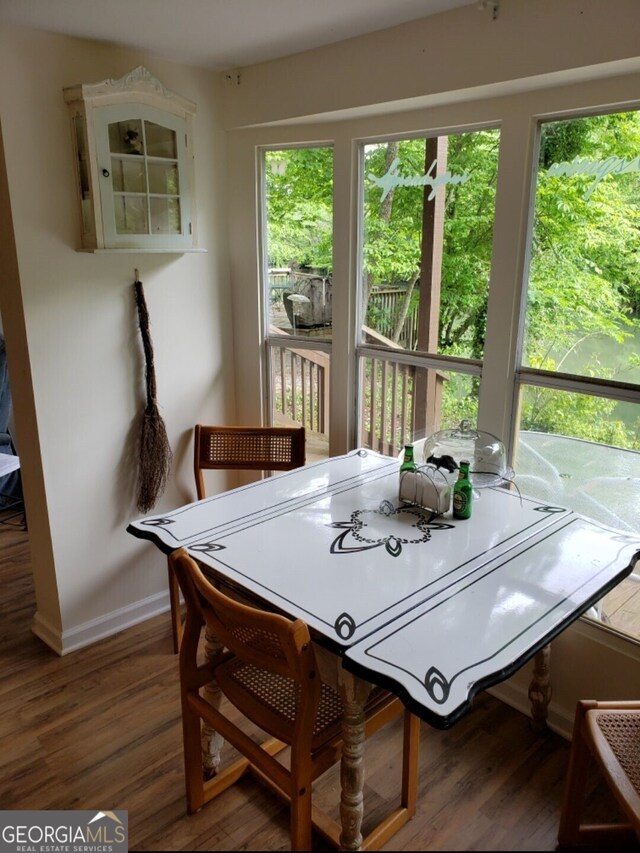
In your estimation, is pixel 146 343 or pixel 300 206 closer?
pixel 146 343

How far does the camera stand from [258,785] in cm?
203

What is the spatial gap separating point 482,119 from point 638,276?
0.77 metres

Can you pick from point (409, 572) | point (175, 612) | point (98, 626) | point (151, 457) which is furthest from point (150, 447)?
point (409, 572)

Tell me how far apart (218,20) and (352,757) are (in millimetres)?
2253

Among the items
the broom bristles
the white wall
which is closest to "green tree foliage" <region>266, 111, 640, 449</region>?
the white wall

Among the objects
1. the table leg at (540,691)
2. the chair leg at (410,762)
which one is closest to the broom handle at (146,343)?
the chair leg at (410,762)

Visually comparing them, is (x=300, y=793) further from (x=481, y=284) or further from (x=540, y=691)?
(x=481, y=284)

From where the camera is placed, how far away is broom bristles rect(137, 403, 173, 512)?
109 inches

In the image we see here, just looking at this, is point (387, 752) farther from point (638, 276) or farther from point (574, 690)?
point (638, 276)

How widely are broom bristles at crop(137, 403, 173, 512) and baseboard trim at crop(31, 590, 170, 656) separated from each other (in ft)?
1.51

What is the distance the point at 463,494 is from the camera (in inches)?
78.6

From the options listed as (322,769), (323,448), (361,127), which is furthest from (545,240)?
(322,769)

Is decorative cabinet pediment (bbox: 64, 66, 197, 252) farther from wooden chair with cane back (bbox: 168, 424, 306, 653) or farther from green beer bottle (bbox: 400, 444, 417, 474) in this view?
green beer bottle (bbox: 400, 444, 417, 474)

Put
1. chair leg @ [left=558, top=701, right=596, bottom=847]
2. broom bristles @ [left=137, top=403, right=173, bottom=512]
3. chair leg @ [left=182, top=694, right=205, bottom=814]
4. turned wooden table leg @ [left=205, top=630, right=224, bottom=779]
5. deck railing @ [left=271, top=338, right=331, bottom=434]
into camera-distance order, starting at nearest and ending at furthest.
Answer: chair leg @ [left=558, top=701, right=596, bottom=847] → chair leg @ [left=182, top=694, right=205, bottom=814] → turned wooden table leg @ [left=205, top=630, right=224, bottom=779] → broom bristles @ [left=137, top=403, right=173, bottom=512] → deck railing @ [left=271, top=338, right=331, bottom=434]
